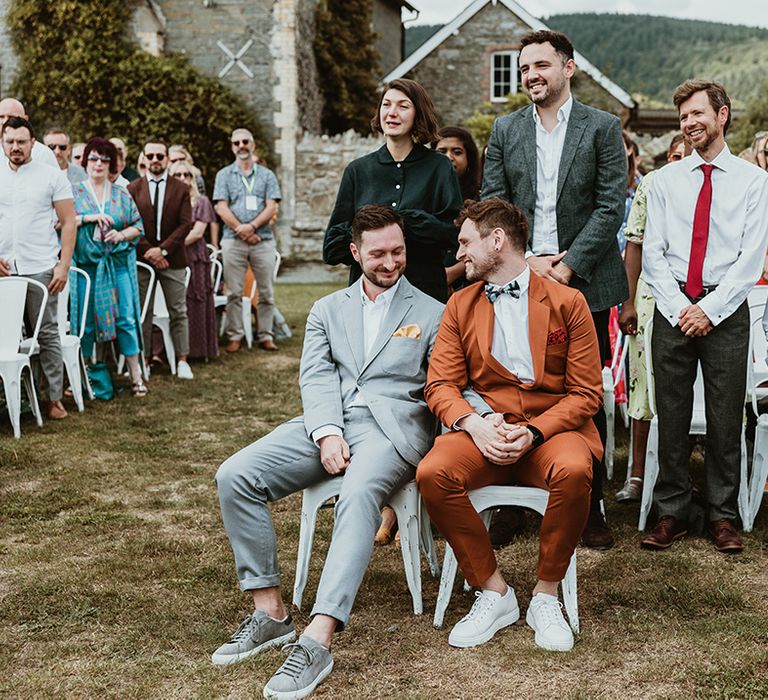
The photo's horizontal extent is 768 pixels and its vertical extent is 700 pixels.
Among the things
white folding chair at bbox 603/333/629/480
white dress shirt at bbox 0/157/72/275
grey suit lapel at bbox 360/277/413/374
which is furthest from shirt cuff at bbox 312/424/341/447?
white dress shirt at bbox 0/157/72/275

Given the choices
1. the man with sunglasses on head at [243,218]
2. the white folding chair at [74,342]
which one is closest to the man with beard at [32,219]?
the white folding chair at [74,342]

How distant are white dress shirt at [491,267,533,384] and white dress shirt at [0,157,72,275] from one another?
401cm

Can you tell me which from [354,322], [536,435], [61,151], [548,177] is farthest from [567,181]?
[61,151]

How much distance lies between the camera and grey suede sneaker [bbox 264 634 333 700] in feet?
9.41

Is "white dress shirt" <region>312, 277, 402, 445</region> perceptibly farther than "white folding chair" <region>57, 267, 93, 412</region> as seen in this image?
No

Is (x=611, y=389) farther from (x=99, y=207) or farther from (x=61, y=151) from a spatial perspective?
(x=61, y=151)

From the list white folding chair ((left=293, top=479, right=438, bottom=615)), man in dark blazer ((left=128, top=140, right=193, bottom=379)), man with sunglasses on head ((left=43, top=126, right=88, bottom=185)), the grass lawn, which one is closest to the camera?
the grass lawn

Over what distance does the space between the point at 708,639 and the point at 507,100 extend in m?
20.3

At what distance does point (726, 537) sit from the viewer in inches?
165

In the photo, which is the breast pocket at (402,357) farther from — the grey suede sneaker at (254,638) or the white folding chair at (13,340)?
the white folding chair at (13,340)

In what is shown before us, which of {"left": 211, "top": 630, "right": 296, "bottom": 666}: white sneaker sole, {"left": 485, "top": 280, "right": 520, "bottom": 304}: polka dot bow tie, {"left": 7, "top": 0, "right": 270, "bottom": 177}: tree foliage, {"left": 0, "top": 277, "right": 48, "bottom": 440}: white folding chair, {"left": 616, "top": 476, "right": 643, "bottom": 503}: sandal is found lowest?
{"left": 616, "top": 476, "right": 643, "bottom": 503}: sandal

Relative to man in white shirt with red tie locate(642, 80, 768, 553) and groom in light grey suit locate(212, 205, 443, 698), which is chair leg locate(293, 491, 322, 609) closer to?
groom in light grey suit locate(212, 205, 443, 698)

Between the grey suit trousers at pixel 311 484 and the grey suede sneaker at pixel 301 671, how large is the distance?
11 cm

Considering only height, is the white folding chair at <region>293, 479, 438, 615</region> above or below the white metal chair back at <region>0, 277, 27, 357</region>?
below
